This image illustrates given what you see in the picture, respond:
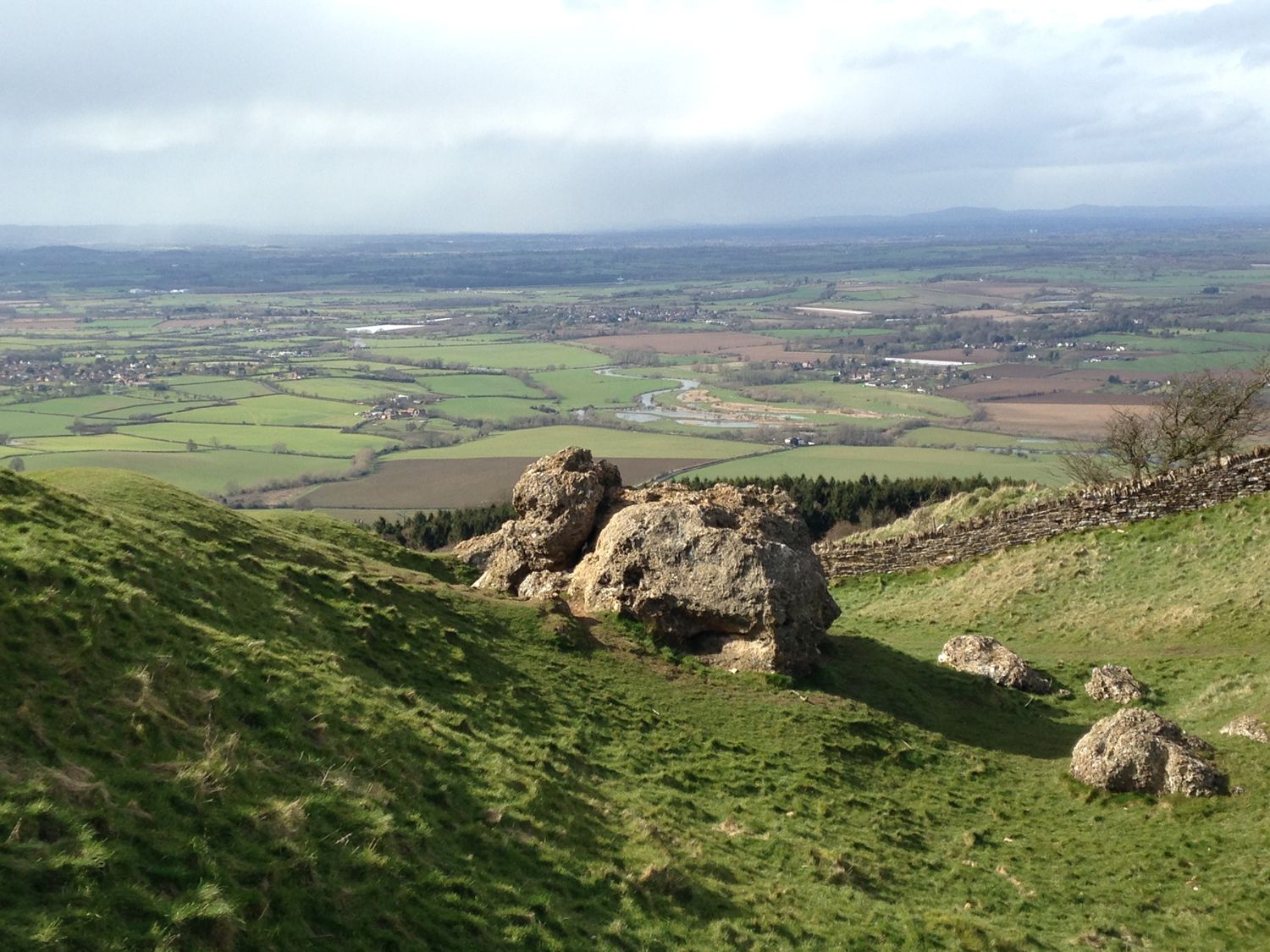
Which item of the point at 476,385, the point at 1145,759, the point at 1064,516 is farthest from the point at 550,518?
the point at 476,385

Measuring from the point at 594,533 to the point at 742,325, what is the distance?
165587 millimetres

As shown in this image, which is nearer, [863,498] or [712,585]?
[712,585]

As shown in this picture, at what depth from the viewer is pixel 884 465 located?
7350cm

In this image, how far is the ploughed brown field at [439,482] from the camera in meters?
66.0

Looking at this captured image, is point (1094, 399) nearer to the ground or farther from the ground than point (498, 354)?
nearer to the ground

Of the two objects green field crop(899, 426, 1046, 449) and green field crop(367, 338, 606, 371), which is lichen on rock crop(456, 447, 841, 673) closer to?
green field crop(899, 426, 1046, 449)

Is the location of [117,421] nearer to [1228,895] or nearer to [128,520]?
[128,520]

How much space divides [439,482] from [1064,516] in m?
48.2

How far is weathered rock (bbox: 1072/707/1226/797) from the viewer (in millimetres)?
17281

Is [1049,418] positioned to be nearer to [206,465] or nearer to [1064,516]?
[1064,516]

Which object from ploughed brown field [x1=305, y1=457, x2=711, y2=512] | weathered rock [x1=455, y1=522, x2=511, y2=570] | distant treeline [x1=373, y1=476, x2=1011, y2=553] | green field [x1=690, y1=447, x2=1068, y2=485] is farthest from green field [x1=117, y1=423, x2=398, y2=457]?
weathered rock [x1=455, y1=522, x2=511, y2=570]

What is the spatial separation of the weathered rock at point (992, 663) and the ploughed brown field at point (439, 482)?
37374 mm

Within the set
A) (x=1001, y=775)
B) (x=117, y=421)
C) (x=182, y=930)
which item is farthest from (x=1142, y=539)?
(x=117, y=421)

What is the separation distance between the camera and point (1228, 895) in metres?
14.1
